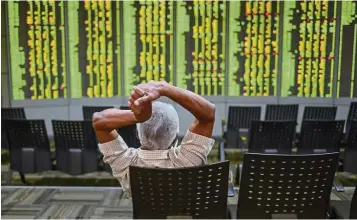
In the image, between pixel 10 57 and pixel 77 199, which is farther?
pixel 10 57

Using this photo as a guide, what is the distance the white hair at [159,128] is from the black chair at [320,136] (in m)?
2.67

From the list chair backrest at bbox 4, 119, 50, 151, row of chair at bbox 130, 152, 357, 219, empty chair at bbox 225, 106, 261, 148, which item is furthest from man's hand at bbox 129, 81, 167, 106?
empty chair at bbox 225, 106, 261, 148

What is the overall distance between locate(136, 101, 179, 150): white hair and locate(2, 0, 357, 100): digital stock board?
16.5 ft

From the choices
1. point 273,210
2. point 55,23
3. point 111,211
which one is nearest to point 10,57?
point 55,23

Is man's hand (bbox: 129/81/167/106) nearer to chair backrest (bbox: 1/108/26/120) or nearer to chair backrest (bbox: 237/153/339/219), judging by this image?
chair backrest (bbox: 237/153/339/219)

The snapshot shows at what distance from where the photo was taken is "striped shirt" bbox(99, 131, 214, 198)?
6.35 ft

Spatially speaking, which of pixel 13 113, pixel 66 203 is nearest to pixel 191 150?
pixel 66 203

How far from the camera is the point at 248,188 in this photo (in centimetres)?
208

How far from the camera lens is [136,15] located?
6.80 m

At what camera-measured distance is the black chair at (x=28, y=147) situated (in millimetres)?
4320

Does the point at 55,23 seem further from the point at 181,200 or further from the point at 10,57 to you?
the point at 181,200

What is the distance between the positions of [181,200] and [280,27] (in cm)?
538

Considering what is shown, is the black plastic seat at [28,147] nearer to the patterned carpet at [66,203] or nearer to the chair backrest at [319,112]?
the patterned carpet at [66,203]

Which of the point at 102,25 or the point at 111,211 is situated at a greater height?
the point at 102,25
